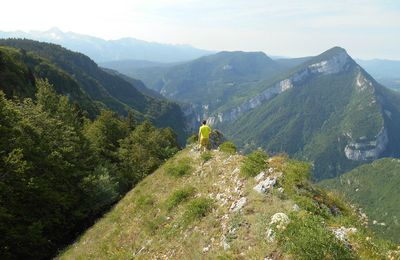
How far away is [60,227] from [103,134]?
111ft

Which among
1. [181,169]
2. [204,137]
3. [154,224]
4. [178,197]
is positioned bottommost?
[154,224]

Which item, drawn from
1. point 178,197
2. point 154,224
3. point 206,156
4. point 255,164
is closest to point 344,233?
point 255,164

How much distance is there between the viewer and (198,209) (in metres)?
17.3

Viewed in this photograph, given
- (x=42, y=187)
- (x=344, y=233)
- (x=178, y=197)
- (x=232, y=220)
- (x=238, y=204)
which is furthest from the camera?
(x=42, y=187)

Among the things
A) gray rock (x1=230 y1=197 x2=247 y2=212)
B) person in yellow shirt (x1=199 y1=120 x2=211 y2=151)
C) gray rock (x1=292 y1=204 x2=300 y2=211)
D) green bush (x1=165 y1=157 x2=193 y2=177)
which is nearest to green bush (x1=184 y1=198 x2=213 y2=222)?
gray rock (x1=230 y1=197 x2=247 y2=212)

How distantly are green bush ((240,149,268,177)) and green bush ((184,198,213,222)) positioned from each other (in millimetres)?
2320

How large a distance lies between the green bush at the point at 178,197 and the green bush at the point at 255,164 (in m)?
3.02

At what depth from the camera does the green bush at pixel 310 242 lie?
10789mm

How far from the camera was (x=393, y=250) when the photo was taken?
37.8ft

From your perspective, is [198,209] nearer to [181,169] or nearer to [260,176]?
[260,176]

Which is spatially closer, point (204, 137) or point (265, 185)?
point (265, 185)

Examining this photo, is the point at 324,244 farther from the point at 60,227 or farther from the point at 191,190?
the point at 60,227

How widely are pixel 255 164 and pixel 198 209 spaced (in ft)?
11.7

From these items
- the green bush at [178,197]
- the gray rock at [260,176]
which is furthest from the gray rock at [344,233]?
the green bush at [178,197]
